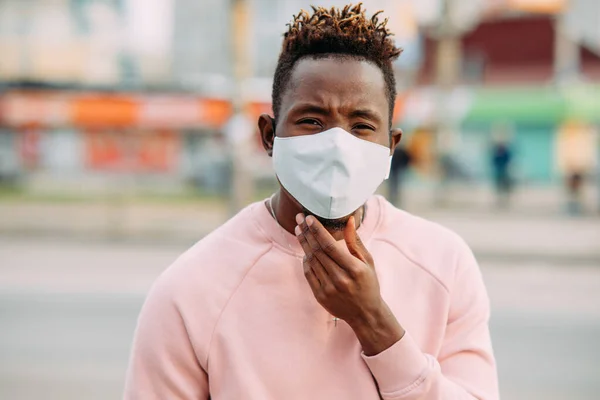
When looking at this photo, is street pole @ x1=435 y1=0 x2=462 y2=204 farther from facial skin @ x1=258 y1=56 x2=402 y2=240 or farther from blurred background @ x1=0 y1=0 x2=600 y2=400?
facial skin @ x1=258 y1=56 x2=402 y2=240

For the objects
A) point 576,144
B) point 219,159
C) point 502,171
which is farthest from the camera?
point 576,144

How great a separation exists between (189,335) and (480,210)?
51.6ft

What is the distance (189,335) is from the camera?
1361mm

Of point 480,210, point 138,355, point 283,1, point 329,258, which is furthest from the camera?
point 283,1

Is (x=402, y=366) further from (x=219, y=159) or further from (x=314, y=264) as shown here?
(x=219, y=159)

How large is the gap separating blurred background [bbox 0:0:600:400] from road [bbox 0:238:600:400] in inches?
1.1

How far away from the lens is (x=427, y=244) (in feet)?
4.97

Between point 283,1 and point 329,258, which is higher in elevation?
point 283,1

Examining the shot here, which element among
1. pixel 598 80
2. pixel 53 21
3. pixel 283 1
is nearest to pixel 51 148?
pixel 53 21

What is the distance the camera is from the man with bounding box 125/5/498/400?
131 cm

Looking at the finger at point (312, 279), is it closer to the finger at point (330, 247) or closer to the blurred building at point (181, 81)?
the finger at point (330, 247)

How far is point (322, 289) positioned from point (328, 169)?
10.6 inches

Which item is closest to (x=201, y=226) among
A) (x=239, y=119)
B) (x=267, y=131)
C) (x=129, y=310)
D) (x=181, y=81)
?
(x=239, y=119)

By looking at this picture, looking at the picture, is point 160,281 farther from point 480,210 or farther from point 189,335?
point 480,210
